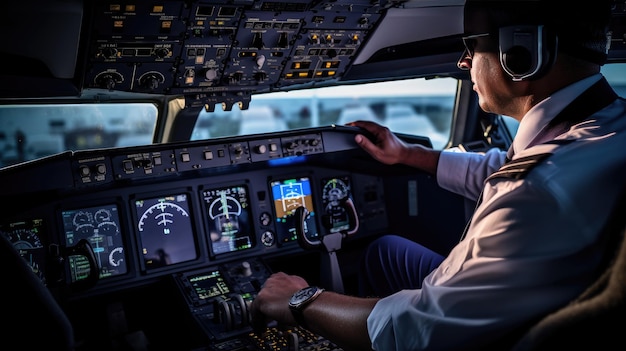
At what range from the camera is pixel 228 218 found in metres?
3.02

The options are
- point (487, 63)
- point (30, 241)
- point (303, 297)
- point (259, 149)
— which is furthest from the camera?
point (259, 149)

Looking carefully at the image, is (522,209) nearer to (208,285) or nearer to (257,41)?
(257,41)

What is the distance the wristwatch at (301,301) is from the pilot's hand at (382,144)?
1.24m

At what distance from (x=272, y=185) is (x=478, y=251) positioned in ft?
A: 6.64

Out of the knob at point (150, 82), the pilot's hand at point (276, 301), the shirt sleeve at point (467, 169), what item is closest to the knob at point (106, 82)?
the knob at point (150, 82)

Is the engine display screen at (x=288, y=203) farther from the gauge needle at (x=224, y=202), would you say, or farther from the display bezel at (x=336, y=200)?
the gauge needle at (x=224, y=202)

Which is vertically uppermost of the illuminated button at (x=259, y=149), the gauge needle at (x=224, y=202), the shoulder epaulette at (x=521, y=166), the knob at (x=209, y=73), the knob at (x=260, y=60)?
the knob at (x=260, y=60)

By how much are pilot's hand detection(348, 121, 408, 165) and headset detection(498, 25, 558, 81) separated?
1.31 m

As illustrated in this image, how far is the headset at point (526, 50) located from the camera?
1383 mm

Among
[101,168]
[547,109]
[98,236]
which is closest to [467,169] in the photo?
[547,109]

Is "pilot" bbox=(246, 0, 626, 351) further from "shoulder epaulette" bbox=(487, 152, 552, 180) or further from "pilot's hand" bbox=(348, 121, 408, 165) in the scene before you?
"pilot's hand" bbox=(348, 121, 408, 165)

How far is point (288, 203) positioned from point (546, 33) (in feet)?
6.46

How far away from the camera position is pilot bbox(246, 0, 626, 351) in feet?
3.55

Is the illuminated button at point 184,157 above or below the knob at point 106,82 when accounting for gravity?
below
